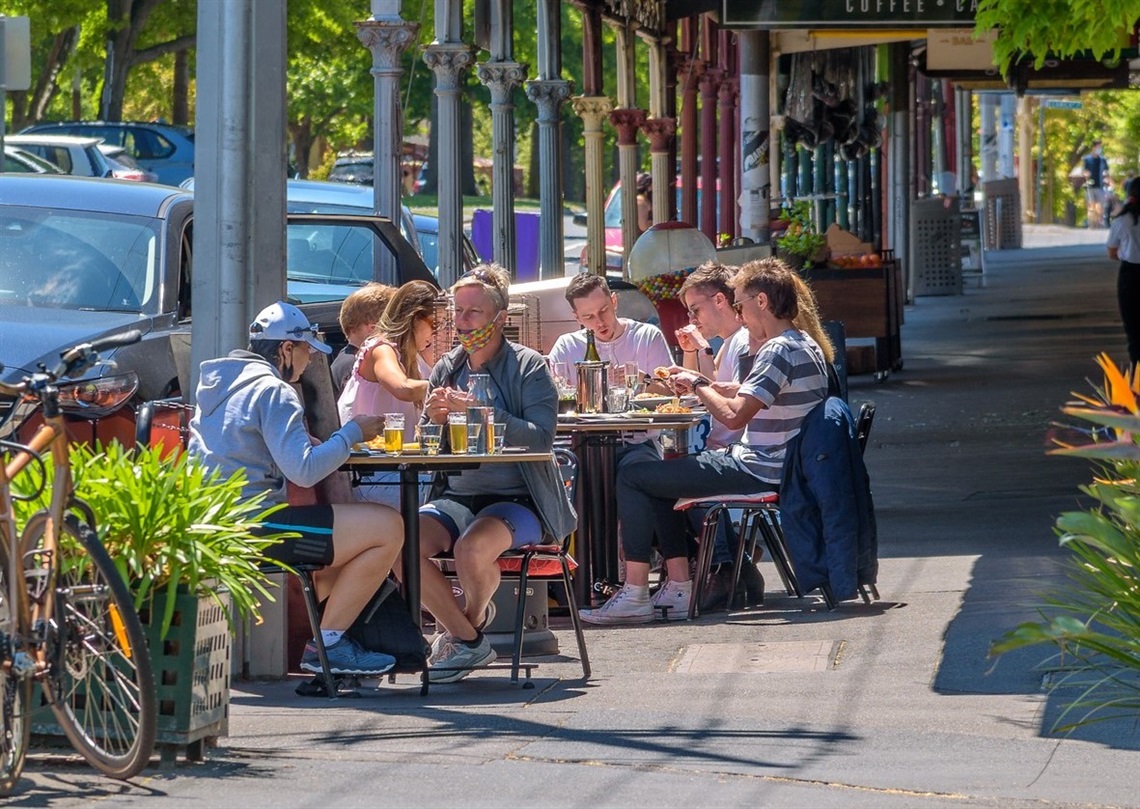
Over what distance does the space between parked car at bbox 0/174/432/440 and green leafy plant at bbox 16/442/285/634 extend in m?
3.49

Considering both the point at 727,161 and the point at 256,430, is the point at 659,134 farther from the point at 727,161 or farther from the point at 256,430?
the point at 256,430

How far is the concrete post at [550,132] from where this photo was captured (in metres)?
17.9

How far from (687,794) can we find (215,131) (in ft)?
10.4

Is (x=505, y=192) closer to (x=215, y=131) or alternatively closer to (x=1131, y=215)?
(x=1131, y=215)

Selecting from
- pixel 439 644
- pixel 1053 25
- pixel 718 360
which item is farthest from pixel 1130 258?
pixel 439 644

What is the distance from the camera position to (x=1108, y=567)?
5.84 meters

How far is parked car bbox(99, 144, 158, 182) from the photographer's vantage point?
27.5m

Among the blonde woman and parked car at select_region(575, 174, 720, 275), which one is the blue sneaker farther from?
parked car at select_region(575, 174, 720, 275)

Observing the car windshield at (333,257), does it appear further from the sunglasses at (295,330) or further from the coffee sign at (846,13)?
the sunglasses at (295,330)

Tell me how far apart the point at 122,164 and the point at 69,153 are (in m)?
1.02

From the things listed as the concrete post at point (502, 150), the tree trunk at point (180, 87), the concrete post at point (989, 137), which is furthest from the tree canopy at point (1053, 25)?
the concrete post at point (989, 137)

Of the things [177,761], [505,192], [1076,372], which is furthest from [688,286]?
[1076,372]

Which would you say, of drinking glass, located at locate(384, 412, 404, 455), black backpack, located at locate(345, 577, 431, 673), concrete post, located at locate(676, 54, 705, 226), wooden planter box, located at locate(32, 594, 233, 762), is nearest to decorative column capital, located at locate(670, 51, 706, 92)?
concrete post, located at locate(676, 54, 705, 226)

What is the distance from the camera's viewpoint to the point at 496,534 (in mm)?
7879
